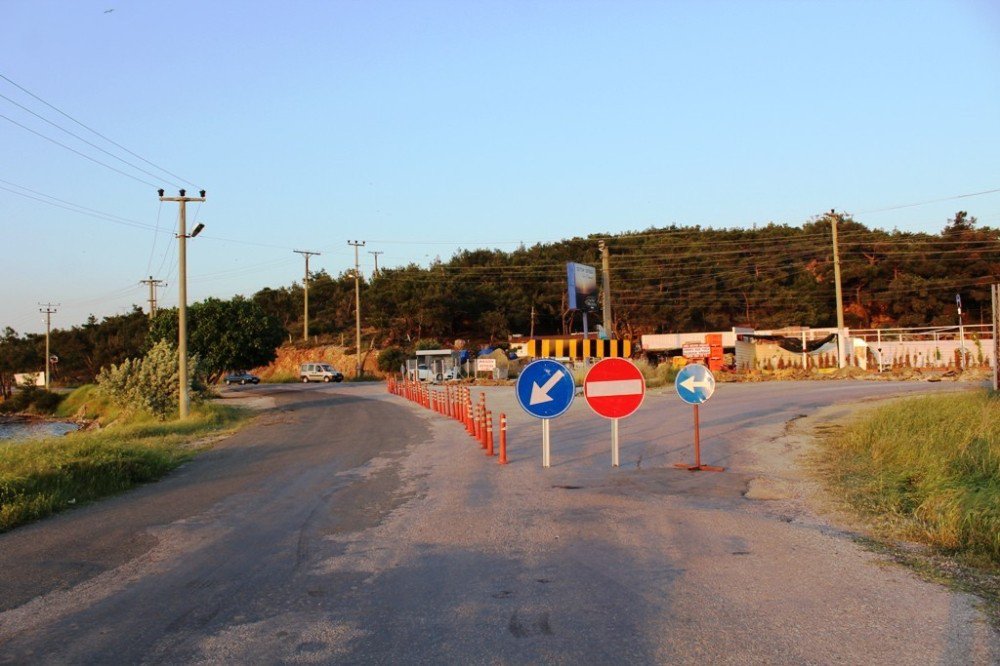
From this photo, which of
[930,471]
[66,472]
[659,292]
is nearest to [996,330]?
[930,471]

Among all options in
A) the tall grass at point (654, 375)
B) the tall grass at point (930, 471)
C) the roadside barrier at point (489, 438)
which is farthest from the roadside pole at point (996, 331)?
the tall grass at point (654, 375)

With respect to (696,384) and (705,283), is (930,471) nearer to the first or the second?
(696,384)

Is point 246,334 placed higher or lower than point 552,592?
higher

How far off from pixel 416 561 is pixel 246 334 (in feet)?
140

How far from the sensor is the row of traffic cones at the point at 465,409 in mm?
15850

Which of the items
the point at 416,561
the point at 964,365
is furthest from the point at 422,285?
the point at 416,561

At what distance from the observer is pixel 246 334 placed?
1886 inches

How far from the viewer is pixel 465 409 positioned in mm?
23828

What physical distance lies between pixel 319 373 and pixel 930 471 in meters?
64.4

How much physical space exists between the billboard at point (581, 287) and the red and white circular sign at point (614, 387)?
1431 inches

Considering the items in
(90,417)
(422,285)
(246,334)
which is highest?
(422,285)

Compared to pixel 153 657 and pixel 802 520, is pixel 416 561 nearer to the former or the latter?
pixel 153 657

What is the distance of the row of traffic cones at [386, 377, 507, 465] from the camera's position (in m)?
15.9

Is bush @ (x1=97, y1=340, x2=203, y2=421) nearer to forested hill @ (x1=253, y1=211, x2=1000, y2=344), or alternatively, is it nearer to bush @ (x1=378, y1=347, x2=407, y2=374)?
bush @ (x1=378, y1=347, x2=407, y2=374)
